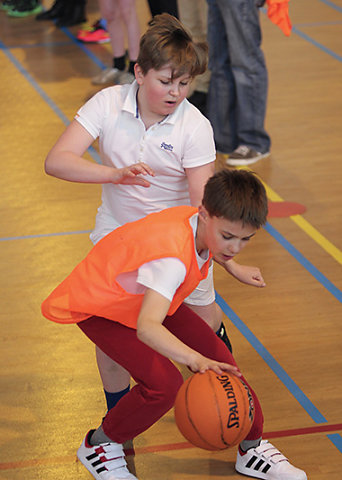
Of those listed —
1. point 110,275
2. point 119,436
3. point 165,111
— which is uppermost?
point 165,111

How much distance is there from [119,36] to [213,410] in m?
4.97

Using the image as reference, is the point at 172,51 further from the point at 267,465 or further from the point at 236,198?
the point at 267,465

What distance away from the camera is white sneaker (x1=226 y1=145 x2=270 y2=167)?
549 cm

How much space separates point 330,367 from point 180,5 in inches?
148

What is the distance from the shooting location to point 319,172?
5.39m

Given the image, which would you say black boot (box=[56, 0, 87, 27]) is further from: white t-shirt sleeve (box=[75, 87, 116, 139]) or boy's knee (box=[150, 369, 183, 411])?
boy's knee (box=[150, 369, 183, 411])

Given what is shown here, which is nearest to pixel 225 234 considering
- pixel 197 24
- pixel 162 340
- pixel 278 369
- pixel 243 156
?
pixel 162 340

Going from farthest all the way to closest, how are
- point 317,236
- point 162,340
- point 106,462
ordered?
point 317,236 < point 106,462 < point 162,340

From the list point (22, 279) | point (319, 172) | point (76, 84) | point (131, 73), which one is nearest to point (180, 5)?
point (131, 73)

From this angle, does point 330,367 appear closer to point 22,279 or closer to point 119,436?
point 119,436

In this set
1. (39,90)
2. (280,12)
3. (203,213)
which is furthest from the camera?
(39,90)

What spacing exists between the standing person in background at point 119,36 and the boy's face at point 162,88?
12.3ft

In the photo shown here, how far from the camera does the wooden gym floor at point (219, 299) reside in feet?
9.83

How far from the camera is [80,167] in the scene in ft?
9.29
